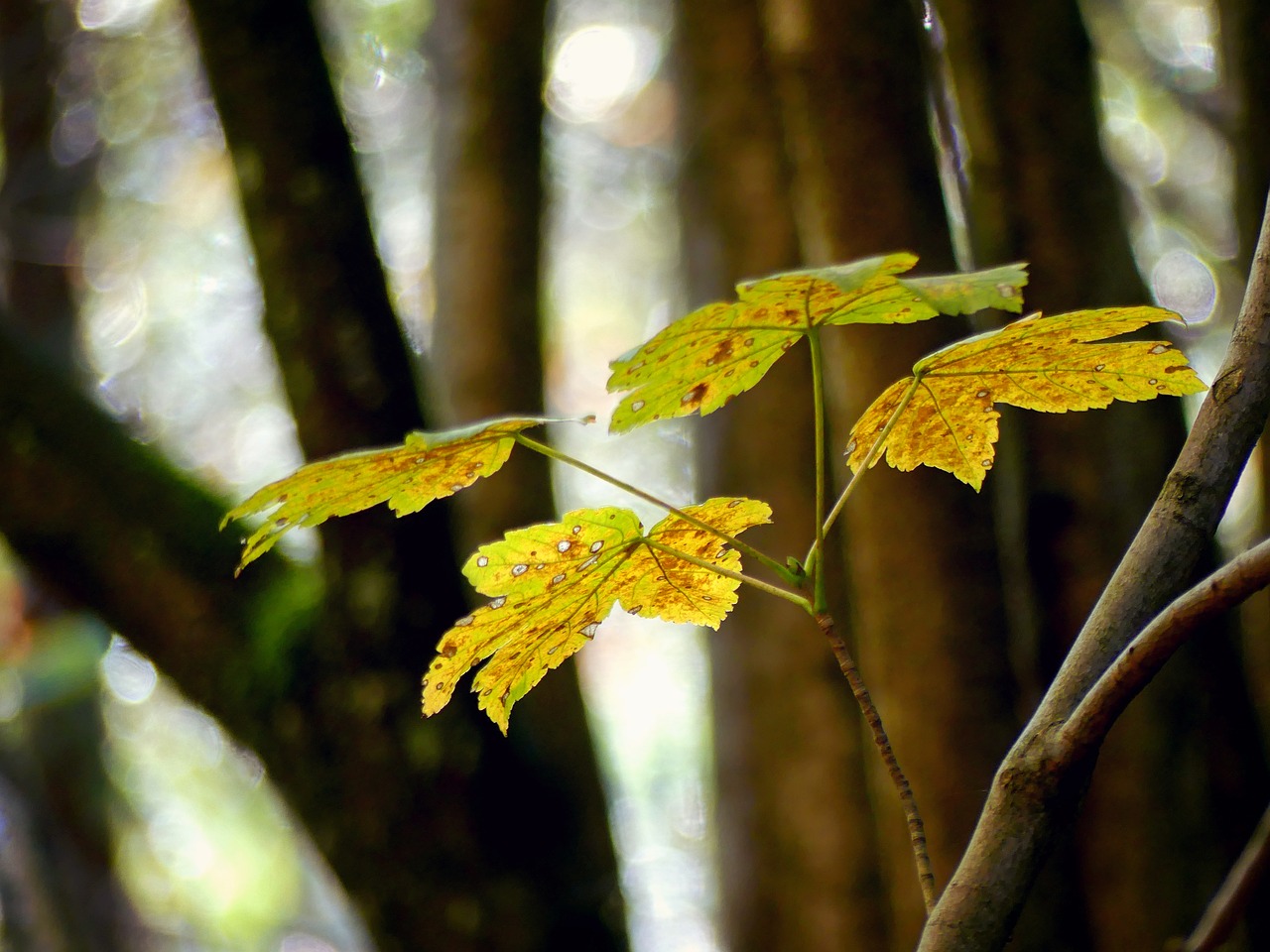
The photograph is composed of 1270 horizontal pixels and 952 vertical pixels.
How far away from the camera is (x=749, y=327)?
50 cm

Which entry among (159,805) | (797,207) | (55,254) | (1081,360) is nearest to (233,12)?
(797,207)

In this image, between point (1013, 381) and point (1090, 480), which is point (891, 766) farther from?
point (1090, 480)

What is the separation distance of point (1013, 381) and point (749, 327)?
0.49 feet

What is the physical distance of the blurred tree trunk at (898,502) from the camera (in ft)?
4.33

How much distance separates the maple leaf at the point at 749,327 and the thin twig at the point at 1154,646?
5.5 inches

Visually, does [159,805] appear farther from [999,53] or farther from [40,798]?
[999,53]

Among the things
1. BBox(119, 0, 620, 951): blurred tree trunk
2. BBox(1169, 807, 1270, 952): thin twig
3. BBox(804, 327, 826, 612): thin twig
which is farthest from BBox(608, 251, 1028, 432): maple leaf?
BBox(119, 0, 620, 951): blurred tree trunk

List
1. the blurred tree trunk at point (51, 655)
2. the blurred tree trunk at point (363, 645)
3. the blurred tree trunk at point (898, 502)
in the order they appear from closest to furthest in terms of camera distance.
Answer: the blurred tree trunk at point (363, 645) → the blurred tree trunk at point (898, 502) → the blurred tree trunk at point (51, 655)

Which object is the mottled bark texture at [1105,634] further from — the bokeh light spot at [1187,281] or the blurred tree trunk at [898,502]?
the bokeh light spot at [1187,281]

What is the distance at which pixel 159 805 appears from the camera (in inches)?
245

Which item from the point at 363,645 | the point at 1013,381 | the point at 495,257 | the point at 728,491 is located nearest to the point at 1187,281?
the point at 728,491

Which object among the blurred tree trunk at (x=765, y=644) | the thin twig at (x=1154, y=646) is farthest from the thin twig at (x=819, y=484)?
the blurred tree trunk at (x=765, y=644)

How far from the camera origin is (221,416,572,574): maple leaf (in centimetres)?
48

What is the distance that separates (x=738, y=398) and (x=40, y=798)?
237 centimetres
